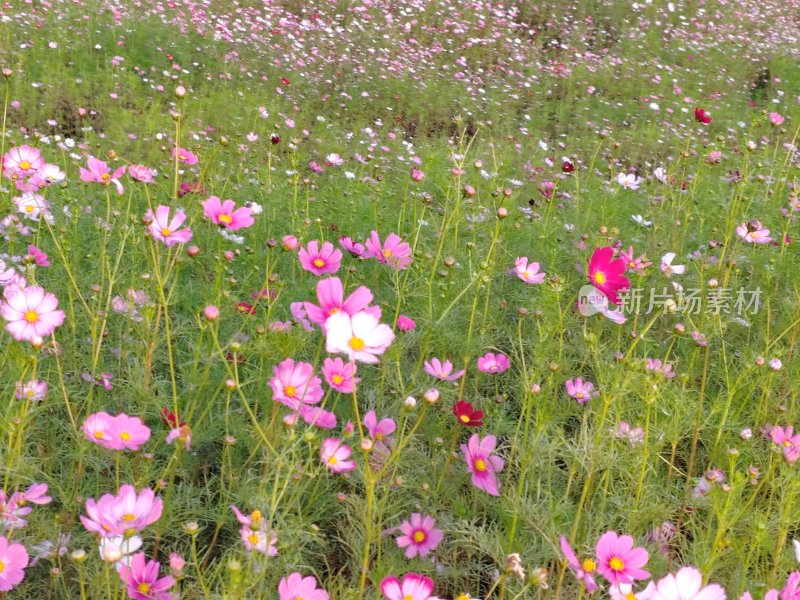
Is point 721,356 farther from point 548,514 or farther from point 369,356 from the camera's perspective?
point 369,356

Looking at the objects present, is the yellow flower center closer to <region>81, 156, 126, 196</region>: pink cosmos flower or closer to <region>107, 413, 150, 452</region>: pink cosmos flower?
<region>107, 413, 150, 452</region>: pink cosmos flower

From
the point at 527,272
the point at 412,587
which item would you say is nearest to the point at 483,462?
the point at 412,587

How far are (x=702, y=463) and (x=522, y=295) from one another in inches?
26.9

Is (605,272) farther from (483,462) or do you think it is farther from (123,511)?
(123,511)

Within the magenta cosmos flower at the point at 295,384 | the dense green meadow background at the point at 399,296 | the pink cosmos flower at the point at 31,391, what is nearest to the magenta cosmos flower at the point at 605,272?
the dense green meadow background at the point at 399,296

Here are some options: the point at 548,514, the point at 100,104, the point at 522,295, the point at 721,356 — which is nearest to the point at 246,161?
the point at 100,104

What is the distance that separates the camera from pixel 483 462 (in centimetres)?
141

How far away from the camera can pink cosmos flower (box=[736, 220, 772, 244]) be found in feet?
6.24

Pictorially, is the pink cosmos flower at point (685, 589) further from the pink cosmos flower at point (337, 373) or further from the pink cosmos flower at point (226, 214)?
the pink cosmos flower at point (226, 214)

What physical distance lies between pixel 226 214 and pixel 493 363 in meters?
0.70

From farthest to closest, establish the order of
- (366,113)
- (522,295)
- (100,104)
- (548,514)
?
(366,113), (100,104), (522,295), (548,514)

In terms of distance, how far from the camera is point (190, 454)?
4.73 ft

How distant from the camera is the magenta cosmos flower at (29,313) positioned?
45.2 inches

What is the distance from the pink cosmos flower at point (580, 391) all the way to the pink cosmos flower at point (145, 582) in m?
0.97
